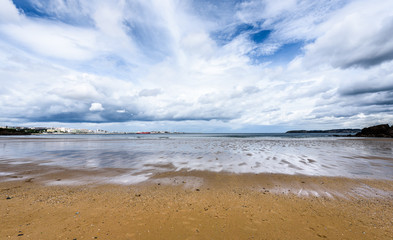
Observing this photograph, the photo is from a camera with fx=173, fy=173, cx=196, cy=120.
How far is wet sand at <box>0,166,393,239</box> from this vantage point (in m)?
4.52

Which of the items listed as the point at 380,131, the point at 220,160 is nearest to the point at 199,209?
the point at 220,160

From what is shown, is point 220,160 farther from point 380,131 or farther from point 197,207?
point 380,131

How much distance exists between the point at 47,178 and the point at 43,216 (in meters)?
6.06

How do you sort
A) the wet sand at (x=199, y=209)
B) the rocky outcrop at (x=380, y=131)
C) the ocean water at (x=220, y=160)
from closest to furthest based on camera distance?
the wet sand at (x=199, y=209) < the ocean water at (x=220, y=160) < the rocky outcrop at (x=380, y=131)

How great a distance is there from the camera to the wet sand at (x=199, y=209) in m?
4.52

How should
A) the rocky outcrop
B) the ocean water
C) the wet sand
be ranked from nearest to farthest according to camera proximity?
the wet sand → the ocean water → the rocky outcrop

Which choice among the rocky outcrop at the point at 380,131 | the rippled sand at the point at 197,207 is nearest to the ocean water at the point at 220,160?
the rippled sand at the point at 197,207

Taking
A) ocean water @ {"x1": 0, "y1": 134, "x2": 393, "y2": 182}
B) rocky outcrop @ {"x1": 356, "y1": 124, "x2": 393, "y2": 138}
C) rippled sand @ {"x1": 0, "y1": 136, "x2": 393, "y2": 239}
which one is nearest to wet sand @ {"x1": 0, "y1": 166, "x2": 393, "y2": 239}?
rippled sand @ {"x1": 0, "y1": 136, "x2": 393, "y2": 239}

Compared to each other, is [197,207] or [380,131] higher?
[380,131]

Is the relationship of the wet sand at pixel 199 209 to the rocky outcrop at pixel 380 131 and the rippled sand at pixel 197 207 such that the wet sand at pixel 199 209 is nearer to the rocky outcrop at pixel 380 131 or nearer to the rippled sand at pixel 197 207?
the rippled sand at pixel 197 207

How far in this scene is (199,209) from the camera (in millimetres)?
5805

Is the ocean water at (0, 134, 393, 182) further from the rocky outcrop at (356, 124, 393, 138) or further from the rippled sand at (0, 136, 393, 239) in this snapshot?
the rocky outcrop at (356, 124, 393, 138)

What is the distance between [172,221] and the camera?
5.06 m

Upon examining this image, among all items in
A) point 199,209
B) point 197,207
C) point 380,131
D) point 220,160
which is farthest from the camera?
point 380,131
